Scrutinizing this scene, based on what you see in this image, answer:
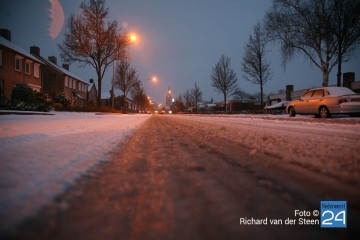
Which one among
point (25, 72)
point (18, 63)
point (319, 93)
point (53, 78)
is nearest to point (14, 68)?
point (18, 63)

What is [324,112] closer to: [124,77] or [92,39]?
[92,39]

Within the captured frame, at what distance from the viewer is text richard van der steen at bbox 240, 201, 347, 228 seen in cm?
90

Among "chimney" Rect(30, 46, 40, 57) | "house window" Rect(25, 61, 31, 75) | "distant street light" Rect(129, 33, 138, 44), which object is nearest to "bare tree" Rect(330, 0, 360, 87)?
"distant street light" Rect(129, 33, 138, 44)

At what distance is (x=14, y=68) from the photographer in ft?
79.9

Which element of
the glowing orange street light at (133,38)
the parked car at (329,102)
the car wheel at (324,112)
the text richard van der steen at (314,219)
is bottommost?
the text richard van der steen at (314,219)

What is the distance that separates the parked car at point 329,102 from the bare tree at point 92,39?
63.2 ft

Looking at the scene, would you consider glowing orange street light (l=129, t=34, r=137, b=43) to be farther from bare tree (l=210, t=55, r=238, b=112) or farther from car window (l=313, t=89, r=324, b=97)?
car window (l=313, t=89, r=324, b=97)

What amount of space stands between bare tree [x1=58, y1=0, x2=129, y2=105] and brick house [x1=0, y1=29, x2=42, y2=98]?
5440 millimetres

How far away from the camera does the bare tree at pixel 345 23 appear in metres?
17.2

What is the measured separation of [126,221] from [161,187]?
1.29 ft

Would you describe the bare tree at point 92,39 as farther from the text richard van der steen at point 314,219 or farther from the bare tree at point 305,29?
the text richard van der steen at point 314,219

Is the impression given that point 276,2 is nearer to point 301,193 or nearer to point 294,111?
point 294,111

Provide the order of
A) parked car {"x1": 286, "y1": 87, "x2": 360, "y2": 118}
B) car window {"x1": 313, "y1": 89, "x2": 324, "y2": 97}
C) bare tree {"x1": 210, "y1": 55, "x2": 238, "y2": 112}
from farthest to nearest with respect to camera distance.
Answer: bare tree {"x1": 210, "y1": 55, "x2": 238, "y2": 112} < car window {"x1": 313, "y1": 89, "x2": 324, "y2": 97} < parked car {"x1": 286, "y1": 87, "x2": 360, "y2": 118}

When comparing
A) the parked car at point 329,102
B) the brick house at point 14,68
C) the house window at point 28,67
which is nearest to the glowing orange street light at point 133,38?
the brick house at point 14,68
